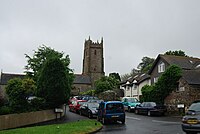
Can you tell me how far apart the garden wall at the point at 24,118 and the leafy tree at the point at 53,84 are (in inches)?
53.0

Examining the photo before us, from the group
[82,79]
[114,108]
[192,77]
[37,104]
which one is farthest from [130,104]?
[82,79]

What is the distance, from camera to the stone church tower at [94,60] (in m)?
108

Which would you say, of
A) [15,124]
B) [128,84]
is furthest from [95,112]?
[128,84]

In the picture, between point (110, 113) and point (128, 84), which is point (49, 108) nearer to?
point (110, 113)

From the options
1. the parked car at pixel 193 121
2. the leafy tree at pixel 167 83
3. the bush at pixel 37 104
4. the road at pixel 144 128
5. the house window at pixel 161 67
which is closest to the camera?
the parked car at pixel 193 121

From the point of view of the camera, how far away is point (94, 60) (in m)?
109

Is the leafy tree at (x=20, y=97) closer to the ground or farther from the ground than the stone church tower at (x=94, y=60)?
closer to the ground

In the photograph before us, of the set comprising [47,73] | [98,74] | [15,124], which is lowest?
[15,124]

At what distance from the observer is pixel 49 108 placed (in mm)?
27125

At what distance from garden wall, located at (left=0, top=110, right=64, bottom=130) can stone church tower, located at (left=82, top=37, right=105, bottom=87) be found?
80.6m

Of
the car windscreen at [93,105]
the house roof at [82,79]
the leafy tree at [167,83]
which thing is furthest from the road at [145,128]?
the house roof at [82,79]

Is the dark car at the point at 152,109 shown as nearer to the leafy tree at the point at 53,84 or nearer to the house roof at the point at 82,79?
the leafy tree at the point at 53,84

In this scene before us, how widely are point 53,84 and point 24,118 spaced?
546cm

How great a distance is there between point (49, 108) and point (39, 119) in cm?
299
